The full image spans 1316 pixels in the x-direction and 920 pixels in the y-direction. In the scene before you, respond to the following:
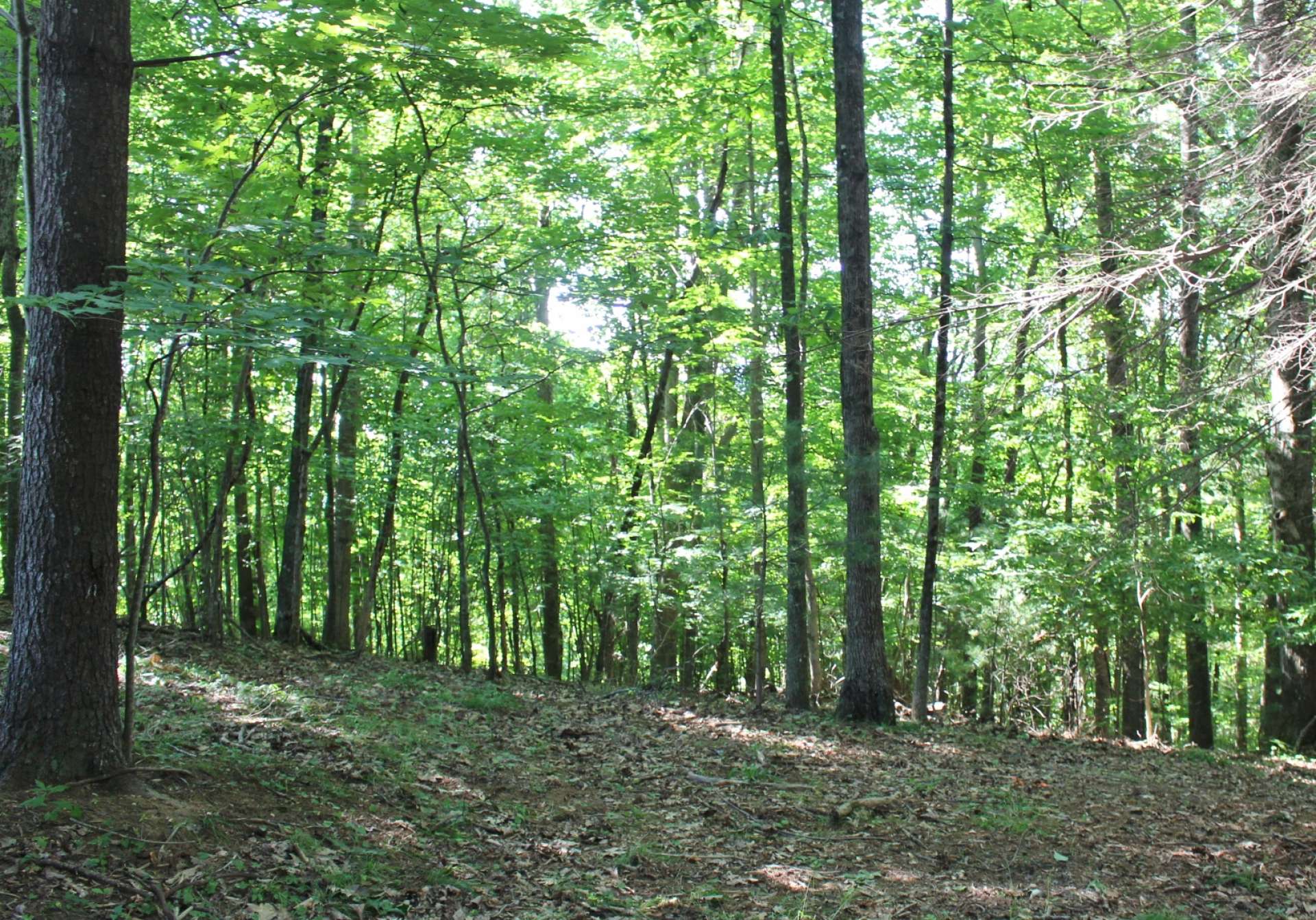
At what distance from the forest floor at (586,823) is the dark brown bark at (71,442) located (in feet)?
1.20

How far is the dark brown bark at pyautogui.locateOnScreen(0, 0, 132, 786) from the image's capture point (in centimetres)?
435

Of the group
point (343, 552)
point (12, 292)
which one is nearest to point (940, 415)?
point (343, 552)

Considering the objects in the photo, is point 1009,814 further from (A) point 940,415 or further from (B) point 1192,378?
(A) point 940,415

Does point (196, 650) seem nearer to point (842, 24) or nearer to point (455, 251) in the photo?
point (455, 251)

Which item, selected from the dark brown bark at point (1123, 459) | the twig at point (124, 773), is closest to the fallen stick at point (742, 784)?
the dark brown bark at point (1123, 459)

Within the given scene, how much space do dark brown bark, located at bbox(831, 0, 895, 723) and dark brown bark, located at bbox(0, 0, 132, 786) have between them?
7423 mm

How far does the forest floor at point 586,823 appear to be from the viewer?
4.09 m

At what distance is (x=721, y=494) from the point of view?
13.3 meters

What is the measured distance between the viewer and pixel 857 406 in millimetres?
10312

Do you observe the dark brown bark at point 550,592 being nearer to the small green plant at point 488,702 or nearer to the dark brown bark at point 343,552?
the dark brown bark at point 343,552

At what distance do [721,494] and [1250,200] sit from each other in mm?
7983

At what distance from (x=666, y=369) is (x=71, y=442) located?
475 inches

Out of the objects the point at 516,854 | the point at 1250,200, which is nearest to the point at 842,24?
the point at 1250,200

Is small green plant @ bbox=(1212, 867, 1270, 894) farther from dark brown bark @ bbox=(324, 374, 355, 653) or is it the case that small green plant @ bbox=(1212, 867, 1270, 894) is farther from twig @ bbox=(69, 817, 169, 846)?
dark brown bark @ bbox=(324, 374, 355, 653)
